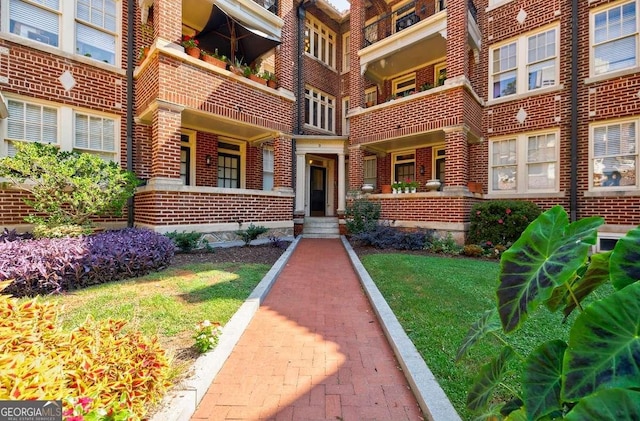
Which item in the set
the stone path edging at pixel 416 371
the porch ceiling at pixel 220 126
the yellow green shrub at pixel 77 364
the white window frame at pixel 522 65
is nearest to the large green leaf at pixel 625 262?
the stone path edging at pixel 416 371

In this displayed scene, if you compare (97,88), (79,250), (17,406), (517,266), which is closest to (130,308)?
(79,250)

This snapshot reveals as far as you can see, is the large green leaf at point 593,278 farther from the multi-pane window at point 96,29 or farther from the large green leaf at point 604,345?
the multi-pane window at point 96,29

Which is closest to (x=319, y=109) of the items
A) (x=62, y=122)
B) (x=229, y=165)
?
(x=229, y=165)

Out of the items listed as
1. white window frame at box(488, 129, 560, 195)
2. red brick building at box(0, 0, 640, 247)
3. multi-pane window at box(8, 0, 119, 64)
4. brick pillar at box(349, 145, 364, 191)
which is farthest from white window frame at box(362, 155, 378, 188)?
multi-pane window at box(8, 0, 119, 64)

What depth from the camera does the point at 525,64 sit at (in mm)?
9664

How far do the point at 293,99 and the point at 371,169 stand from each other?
4.81 meters

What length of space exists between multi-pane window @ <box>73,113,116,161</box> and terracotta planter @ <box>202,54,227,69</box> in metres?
3.16

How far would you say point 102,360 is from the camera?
1816 mm

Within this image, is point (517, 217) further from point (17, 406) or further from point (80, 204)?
point (80, 204)

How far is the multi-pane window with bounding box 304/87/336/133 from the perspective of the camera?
46.5ft

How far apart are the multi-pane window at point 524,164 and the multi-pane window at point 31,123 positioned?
12.8m

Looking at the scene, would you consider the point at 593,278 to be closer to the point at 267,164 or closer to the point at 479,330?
the point at 479,330

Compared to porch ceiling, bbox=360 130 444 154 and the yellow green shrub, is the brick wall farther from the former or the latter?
the yellow green shrub

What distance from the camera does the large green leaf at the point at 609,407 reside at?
67cm
